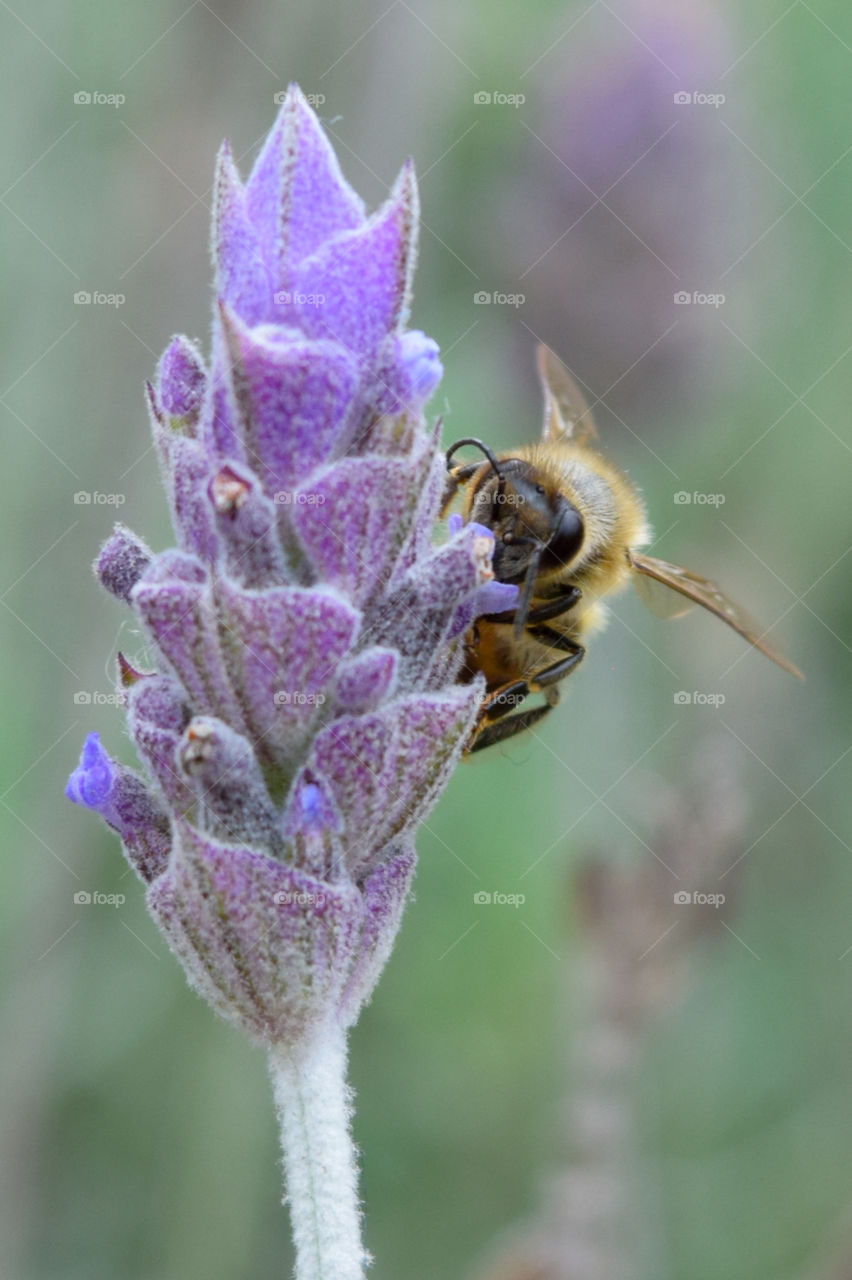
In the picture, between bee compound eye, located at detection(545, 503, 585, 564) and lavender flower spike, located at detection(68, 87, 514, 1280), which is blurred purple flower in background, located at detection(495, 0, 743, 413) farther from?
lavender flower spike, located at detection(68, 87, 514, 1280)

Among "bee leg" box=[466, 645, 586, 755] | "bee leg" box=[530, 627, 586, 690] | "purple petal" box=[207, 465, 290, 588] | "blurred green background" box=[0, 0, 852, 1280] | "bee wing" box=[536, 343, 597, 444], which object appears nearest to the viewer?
"purple petal" box=[207, 465, 290, 588]

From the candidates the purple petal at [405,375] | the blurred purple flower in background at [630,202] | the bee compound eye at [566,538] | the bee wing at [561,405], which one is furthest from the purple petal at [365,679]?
the blurred purple flower in background at [630,202]

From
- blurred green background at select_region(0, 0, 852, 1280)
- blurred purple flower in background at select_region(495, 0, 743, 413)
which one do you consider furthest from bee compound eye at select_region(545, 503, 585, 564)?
blurred purple flower in background at select_region(495, 0, 743, 413)

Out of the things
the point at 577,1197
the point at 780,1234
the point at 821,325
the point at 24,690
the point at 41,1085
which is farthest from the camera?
the point at 821,325

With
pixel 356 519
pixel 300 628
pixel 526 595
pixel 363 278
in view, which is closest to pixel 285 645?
pixel 300 628

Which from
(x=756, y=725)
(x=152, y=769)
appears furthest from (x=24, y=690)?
(x=152, y=769)

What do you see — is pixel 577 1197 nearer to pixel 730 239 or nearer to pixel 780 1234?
pixel 780 1234

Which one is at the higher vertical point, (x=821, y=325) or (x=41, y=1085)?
(x=821, y=325)

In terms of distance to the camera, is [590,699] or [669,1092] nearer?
[669,1092]
